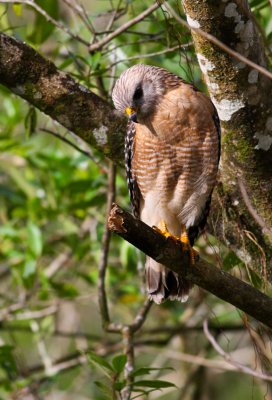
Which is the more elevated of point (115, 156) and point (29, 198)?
point (115, 156)

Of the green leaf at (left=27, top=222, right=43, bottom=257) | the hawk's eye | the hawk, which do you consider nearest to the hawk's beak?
the hawk

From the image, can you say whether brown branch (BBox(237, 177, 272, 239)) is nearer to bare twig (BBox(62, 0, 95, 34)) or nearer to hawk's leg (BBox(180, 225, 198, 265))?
hawk's leg (BBox(180, 225, 198, 265))

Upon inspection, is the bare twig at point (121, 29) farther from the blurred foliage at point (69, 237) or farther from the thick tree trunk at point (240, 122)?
the thick tree trunk at point (240, 122)

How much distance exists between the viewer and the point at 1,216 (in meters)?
6.22

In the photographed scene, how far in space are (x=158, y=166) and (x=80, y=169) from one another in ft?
5.31

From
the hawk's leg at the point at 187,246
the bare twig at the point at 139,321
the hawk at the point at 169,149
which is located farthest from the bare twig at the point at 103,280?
the hawk's leg at the point at 187,246

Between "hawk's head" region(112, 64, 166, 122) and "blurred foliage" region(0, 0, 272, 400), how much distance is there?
0.26 meters

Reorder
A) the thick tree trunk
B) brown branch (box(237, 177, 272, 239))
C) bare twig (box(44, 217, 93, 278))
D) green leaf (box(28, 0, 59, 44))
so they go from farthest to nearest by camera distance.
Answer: bare twig (box(44, 217, 93, 278)), green leaf (box(28, 0, 59, 44)), brown branch (box(237, 177, 272, 239)), the thick tree trunk

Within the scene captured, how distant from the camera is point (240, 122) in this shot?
3740 millimetres

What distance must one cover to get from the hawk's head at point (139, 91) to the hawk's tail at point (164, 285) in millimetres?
916

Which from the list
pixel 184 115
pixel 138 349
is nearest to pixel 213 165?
pixel 184 115

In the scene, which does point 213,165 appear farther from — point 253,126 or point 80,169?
point 80,169

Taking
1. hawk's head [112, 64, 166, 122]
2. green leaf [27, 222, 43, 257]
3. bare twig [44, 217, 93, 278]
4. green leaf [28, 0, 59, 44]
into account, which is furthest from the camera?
bare twig [44, 217, 93, 278]

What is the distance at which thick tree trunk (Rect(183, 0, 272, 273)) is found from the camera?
11.0 feet
